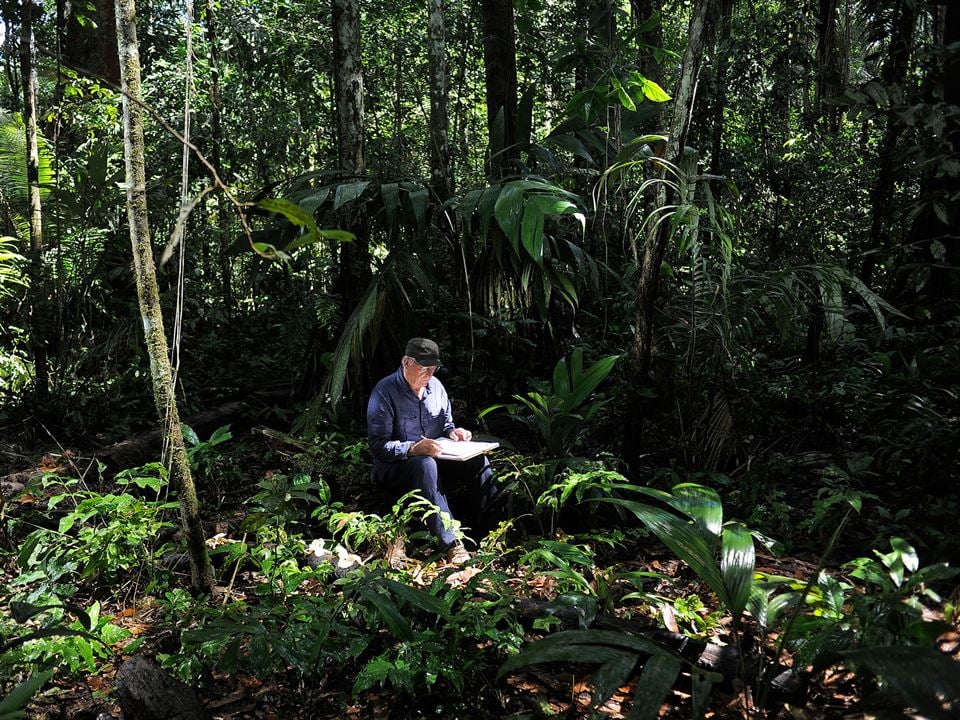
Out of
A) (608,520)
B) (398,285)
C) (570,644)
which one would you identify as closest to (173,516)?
(398,285)

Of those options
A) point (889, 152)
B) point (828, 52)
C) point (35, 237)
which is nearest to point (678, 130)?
point (828, 52)

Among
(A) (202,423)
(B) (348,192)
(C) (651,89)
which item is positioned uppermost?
(C) (651,89)

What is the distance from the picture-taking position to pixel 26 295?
596 centimetres

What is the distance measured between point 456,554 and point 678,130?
7.86 feet

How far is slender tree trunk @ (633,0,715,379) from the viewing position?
370cm

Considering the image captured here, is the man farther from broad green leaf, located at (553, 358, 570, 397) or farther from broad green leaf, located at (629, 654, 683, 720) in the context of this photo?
broad green leaf, located at (629, 654, 683, 720)

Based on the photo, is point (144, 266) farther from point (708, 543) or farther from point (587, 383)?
point (587, 383)

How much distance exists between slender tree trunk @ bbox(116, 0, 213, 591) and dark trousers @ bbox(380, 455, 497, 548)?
119 centimetres

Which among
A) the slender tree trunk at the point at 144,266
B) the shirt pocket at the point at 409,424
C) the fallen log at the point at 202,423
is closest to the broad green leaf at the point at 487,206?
the shirt pocket at the point at 409,424

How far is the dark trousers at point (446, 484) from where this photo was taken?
3.96 m

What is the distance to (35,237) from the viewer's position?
615 cm

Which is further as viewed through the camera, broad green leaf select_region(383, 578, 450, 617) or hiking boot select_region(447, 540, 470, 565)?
hiking boot select_region(447, 540, 470, 565)

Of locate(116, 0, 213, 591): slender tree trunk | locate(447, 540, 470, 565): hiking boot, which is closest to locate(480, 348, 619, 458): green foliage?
locate(447, 540, 470, 565): hiking boot

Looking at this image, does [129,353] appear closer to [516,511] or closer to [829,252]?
[516,511]
